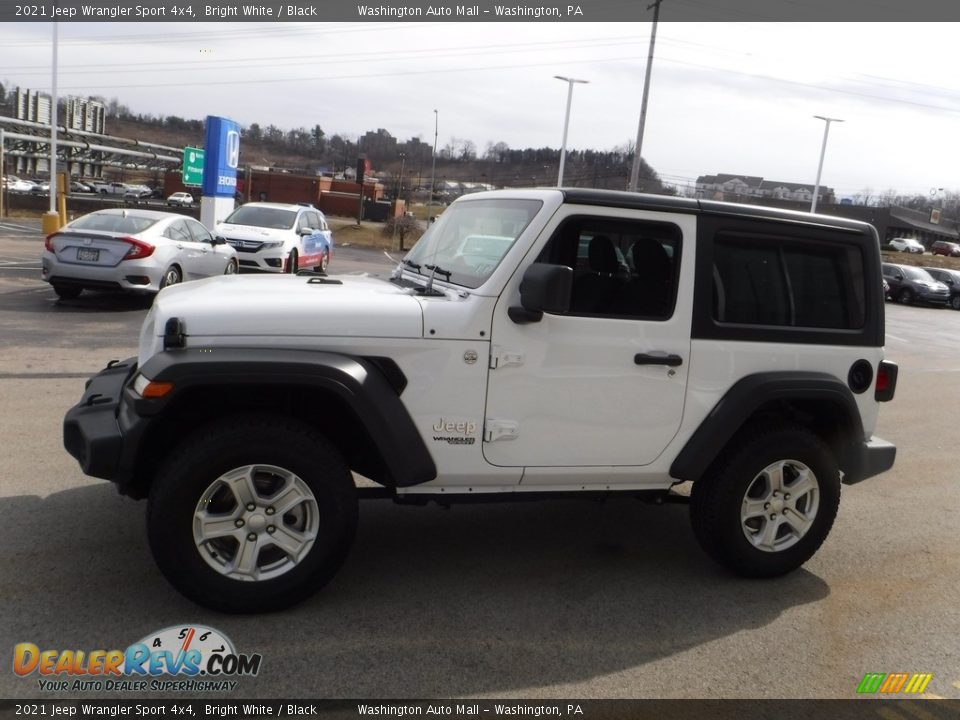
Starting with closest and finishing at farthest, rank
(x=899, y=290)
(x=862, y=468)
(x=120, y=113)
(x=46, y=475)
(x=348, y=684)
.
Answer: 1. (x=348, y=684)
2. (x=862, y=468)
3. (x=46, y=475)
4. (x=899, y=290)
5. (x=120, y=113)

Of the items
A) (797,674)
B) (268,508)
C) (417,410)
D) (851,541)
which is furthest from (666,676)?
(851,541)

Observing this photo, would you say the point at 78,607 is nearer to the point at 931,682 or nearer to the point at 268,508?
the point at 268,508

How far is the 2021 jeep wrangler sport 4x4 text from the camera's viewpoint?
358 cm

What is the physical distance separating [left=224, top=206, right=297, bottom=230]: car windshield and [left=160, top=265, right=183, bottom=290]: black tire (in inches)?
196

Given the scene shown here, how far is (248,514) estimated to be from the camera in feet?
→ 11.8

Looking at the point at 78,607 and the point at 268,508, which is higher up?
the point at 268,508

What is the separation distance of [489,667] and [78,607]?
182 cm

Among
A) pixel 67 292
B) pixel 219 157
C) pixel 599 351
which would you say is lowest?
pixel 67 292

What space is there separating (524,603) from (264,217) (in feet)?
50.5

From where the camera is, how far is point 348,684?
3.24 metres

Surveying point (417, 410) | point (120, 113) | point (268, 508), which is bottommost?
point (268, 508)

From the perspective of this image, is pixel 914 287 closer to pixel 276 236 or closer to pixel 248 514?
pixel 276 236

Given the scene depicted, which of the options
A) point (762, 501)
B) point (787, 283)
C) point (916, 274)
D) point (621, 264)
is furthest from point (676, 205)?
point (916, 274)

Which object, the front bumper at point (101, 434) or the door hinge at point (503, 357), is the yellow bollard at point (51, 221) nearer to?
the front bumper at point (101, 434)
